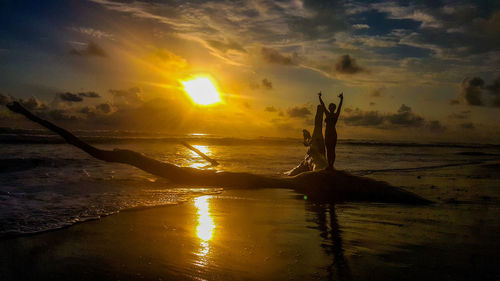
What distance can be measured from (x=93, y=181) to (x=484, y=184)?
48.3ft

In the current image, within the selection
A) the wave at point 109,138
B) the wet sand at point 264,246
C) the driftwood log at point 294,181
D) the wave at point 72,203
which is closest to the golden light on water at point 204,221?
the wet sand at point 264,246

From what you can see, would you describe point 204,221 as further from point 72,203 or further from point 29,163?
point 29,163

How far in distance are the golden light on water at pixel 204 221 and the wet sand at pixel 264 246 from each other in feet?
0.06

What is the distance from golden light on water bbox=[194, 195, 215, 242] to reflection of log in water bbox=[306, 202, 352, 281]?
74.3 inches

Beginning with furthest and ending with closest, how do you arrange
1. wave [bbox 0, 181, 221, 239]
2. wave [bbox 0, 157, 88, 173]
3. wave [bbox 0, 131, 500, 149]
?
wave [bbox 0, 131, 500, 149] < wave [bbox 0, 157, 88, 173] < wave [bbox 0, 181, 221, 239]

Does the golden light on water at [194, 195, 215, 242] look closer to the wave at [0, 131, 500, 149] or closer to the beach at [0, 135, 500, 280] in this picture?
the beach at [0, 135, 500, 280]

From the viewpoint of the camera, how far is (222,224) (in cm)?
608

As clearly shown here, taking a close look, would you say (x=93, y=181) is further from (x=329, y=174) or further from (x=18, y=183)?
(x=329, y=174)

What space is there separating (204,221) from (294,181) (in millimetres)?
4930

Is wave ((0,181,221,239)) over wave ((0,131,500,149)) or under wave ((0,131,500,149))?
under

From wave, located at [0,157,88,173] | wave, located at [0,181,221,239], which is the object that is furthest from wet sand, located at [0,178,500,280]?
wave, located at [0,157,88,173]

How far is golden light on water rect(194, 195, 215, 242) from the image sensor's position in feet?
17.6

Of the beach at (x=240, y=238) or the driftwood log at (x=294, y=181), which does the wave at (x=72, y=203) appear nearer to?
the beach at (x=240, y=238)

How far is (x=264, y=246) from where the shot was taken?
15.8ft
